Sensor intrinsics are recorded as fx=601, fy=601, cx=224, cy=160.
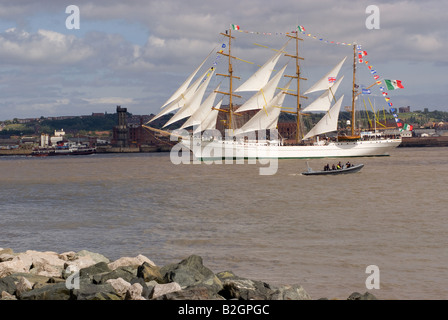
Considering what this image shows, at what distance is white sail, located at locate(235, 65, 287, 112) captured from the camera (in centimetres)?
8838

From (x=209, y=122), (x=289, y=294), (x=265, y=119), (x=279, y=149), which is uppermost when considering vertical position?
(x=265, y=119)

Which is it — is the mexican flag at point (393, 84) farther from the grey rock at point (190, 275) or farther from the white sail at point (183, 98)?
the grey rock at point (190, 275)

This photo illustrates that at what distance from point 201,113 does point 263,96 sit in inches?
404

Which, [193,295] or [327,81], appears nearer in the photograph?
[193,295]

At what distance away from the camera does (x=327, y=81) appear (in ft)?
305

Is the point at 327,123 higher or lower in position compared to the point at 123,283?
higher

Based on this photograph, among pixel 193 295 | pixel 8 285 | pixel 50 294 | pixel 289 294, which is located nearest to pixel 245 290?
pixel 289 294

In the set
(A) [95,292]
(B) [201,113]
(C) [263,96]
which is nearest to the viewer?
(A) [95,292]

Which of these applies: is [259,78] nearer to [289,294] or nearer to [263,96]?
[263,96]

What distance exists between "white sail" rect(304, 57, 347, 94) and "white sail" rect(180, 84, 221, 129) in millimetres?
17312

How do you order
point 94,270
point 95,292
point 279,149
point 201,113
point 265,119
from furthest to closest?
point 279,149
point 265,119
point 201,113
point 94,270
point 95,292

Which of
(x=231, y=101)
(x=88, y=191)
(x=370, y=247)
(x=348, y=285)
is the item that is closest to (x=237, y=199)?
(x=88, y=191)
